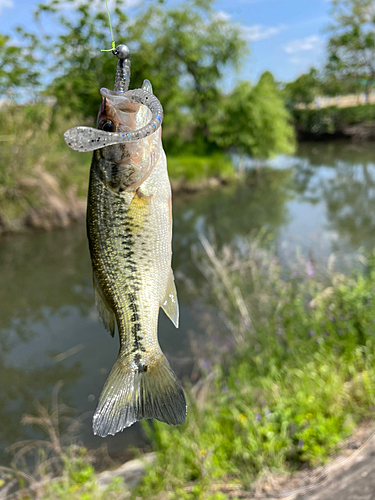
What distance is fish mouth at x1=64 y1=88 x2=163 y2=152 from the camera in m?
0.79

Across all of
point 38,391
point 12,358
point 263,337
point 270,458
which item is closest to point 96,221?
point 270,458

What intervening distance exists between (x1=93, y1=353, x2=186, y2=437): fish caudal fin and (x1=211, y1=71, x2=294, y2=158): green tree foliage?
1986 centimetres

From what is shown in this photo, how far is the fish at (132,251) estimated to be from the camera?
42.2 inches

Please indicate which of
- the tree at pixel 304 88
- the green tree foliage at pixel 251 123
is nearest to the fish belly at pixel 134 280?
the green tree foliage at pixel 251 123

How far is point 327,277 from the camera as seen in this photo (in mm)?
5203

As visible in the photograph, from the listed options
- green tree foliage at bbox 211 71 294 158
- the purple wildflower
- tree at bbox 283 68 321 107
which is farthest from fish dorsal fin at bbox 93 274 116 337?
tree at bbox 283 68 321 107

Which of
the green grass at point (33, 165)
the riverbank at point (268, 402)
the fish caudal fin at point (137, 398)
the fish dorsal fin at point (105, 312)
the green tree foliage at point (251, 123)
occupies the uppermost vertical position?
the green tree foliage at point (251, 123)

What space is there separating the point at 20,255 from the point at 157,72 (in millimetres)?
12098

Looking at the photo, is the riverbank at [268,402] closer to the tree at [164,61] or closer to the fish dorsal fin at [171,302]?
the fish dorsal fin at [171,302]

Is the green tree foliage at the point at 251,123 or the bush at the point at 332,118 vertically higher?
the bush at the point at 332,118

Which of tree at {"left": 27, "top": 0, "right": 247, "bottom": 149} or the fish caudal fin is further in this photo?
tree at {"left": 27, "top": 0, "right": 247, "bottom": 149}

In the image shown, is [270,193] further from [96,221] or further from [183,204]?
[96,221]

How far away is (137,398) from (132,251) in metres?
0.42

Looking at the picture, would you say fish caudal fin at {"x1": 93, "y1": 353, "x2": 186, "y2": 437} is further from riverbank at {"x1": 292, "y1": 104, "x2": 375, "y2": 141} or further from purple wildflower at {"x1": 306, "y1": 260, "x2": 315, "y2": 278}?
riverbank at {"x1": 292, "y1": 104, "x2": 375, "y2": 141}
